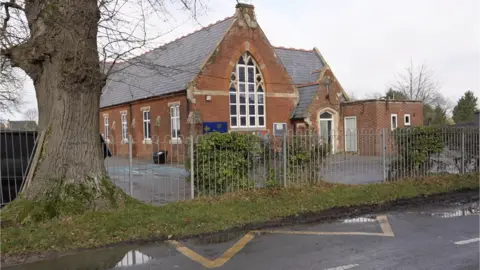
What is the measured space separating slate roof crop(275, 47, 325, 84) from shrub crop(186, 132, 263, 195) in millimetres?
18606

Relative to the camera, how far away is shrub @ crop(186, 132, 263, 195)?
980 centimetres

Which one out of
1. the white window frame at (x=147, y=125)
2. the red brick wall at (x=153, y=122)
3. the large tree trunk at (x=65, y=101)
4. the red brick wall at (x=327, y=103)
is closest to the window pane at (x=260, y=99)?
the red brick wall at (x=327, y=103)

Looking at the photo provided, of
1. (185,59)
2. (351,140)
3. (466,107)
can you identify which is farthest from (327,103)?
(466,107)

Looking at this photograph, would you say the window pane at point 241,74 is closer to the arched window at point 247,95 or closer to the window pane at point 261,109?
the arched window at point 247,95

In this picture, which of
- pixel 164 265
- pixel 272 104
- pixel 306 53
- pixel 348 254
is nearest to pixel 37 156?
pixel 164 265

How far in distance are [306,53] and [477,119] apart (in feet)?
50.4

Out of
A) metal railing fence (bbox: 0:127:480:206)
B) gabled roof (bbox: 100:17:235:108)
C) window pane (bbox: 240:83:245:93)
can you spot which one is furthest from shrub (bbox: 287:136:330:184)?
window pane (bbox: 240:83:245:93)

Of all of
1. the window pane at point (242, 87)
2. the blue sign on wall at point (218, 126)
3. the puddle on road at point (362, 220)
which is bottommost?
the puddle on road at point (362, 220)

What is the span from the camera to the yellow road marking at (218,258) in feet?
19.0

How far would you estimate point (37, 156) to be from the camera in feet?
26.7

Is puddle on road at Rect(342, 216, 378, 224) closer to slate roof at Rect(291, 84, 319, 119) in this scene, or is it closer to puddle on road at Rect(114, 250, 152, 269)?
puddle on road at Rect(114, 250, 152, 269)

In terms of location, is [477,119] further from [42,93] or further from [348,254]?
[42,93]

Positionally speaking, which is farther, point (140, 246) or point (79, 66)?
point (79, 66)

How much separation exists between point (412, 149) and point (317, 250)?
26.4 ft
